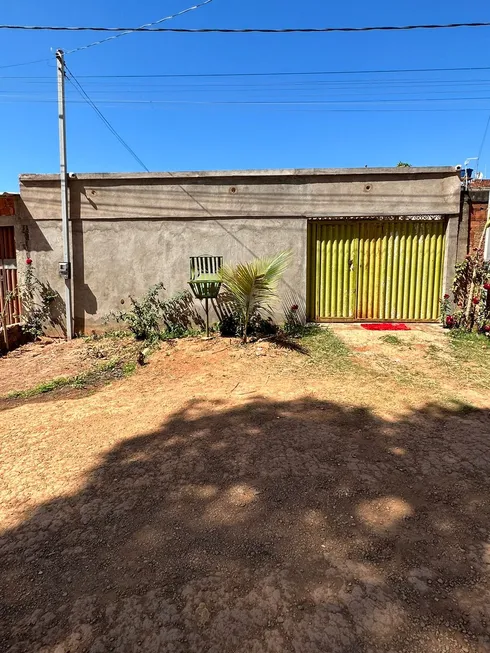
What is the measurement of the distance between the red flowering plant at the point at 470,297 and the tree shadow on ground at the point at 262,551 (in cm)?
447

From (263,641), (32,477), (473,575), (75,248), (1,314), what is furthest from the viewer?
(75,248)

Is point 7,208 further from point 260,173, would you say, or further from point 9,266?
point 260,173

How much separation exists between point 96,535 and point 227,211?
638cm

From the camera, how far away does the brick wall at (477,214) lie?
7426 mm

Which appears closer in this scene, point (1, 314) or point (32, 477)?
point (32, 477)

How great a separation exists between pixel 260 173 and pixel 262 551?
6.78 metres

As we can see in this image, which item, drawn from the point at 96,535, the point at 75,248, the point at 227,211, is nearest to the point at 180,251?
the point at 227,211

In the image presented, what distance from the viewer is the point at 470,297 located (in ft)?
24.3

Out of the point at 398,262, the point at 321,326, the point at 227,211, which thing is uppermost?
the point at 227,211

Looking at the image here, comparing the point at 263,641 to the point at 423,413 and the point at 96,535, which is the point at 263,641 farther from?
the point at 423,413

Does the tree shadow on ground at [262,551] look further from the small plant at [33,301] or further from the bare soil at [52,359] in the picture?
the small plant at [33,301]

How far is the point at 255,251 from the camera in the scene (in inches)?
307

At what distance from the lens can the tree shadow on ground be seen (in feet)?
5.61

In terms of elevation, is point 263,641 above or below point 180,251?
below
